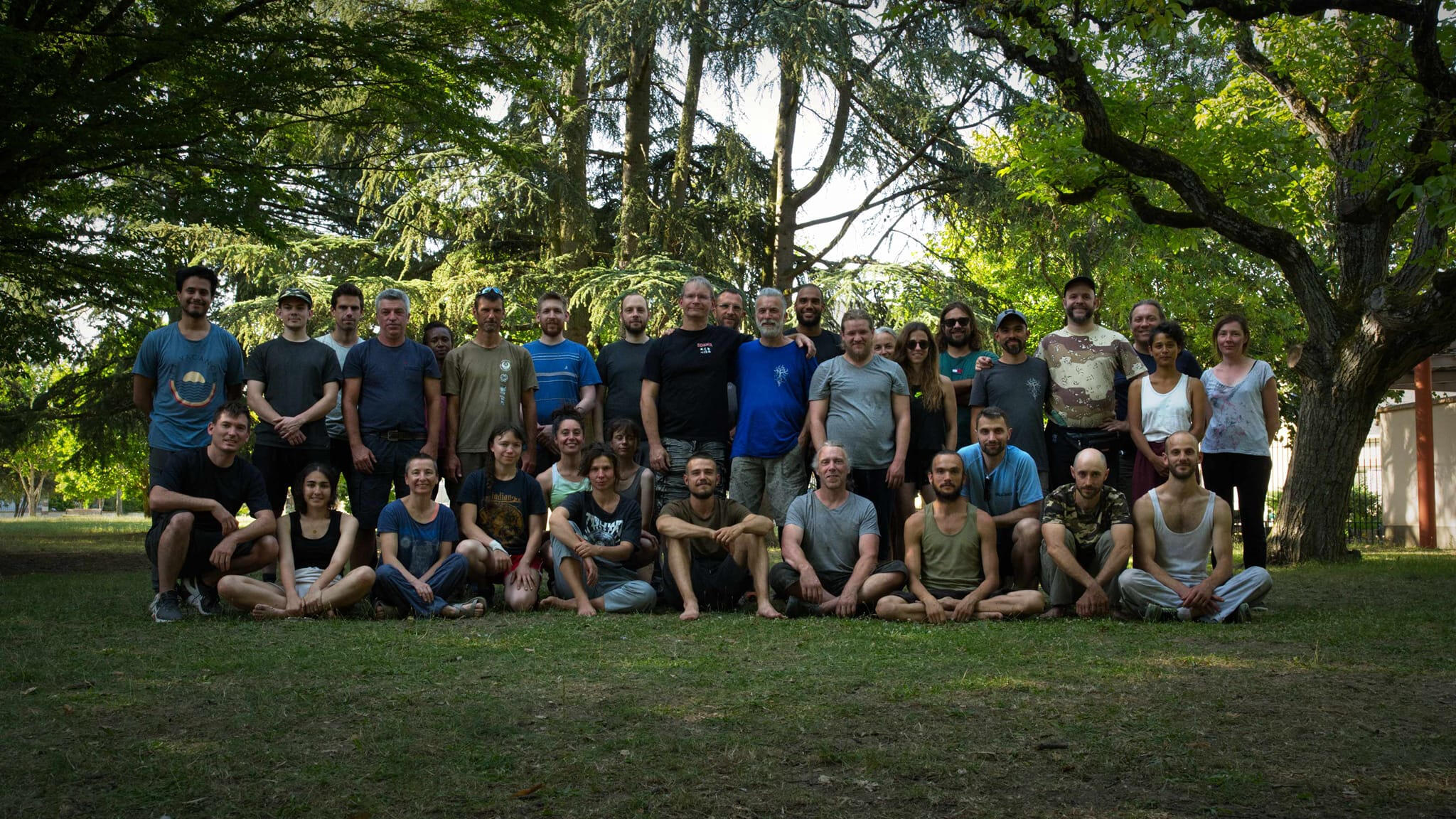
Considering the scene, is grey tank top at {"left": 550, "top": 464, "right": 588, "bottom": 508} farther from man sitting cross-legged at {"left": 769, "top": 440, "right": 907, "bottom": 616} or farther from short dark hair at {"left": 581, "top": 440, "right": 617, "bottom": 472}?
man sitting cross-legged at {"left": 769, "top": 440, "right": 907, "bottom": 616}

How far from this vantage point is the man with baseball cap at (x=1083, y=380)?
7320 millimetres

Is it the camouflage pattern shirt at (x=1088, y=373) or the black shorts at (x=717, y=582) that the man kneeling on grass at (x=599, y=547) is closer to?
the black shorts at (x=717, y=582)

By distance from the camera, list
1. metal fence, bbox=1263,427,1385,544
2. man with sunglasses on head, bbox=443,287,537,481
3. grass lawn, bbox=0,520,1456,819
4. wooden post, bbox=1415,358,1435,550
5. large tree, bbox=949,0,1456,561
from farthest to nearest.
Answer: metal fence, bbox=1263,427,1385,544, wooden post, bbox=1415,358,1435,550, large tree, bbox=949,0,1456,561, man with sunglasses on head, bbox=443,287,537,481, grass lawn, bbox=0,520,1456,819

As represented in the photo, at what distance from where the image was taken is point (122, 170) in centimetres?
1095

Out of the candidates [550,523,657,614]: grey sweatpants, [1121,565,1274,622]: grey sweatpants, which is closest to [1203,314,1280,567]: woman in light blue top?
[1121,565,1274,622]: grey sweatpants

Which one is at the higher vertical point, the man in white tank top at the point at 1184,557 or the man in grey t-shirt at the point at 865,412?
the man in grey t-shirt at the point at 865,412

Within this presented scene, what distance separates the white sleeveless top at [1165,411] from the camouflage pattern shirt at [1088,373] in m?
0.16

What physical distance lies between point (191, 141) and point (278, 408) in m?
3.27

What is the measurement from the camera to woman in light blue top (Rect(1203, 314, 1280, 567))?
7.16 meters

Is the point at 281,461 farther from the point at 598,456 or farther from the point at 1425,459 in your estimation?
the point at 1425,459

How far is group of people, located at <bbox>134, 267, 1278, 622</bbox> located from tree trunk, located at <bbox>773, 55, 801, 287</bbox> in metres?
9.69

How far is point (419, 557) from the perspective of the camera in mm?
6758

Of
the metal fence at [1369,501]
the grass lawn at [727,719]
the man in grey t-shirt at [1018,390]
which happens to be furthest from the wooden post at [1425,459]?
the grass lawn at [727,719]

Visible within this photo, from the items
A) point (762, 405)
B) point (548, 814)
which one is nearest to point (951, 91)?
point (762, 405)
